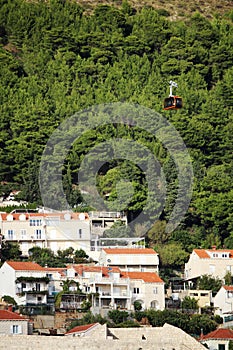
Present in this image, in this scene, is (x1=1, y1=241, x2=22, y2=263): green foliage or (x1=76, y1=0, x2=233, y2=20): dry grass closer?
(x1=1, y1=241, x2=22, y2=263): green foliage

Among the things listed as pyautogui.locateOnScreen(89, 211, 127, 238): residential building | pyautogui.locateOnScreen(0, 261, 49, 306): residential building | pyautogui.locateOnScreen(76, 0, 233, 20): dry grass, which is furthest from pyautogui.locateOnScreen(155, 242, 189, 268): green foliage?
pyautogui.locateOnScreen(76, 0, 233, 20): dry grass

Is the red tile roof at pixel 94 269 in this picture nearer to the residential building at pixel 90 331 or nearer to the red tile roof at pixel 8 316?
the red tile roof at pixel 8 316

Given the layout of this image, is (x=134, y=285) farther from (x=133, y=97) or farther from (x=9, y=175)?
(x=133, y=97)

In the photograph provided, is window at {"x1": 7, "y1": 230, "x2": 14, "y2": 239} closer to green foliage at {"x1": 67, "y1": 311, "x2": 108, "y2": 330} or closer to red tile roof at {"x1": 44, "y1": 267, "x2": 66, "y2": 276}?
red tile roof at {"x1": 44, "y1": 267, "x2": 66, "y2": 276}

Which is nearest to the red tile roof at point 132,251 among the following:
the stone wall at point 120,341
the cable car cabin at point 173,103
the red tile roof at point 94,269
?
the red tile roof at point 94,269

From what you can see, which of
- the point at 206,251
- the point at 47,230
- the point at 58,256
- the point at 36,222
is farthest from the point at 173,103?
the point at 36,222
